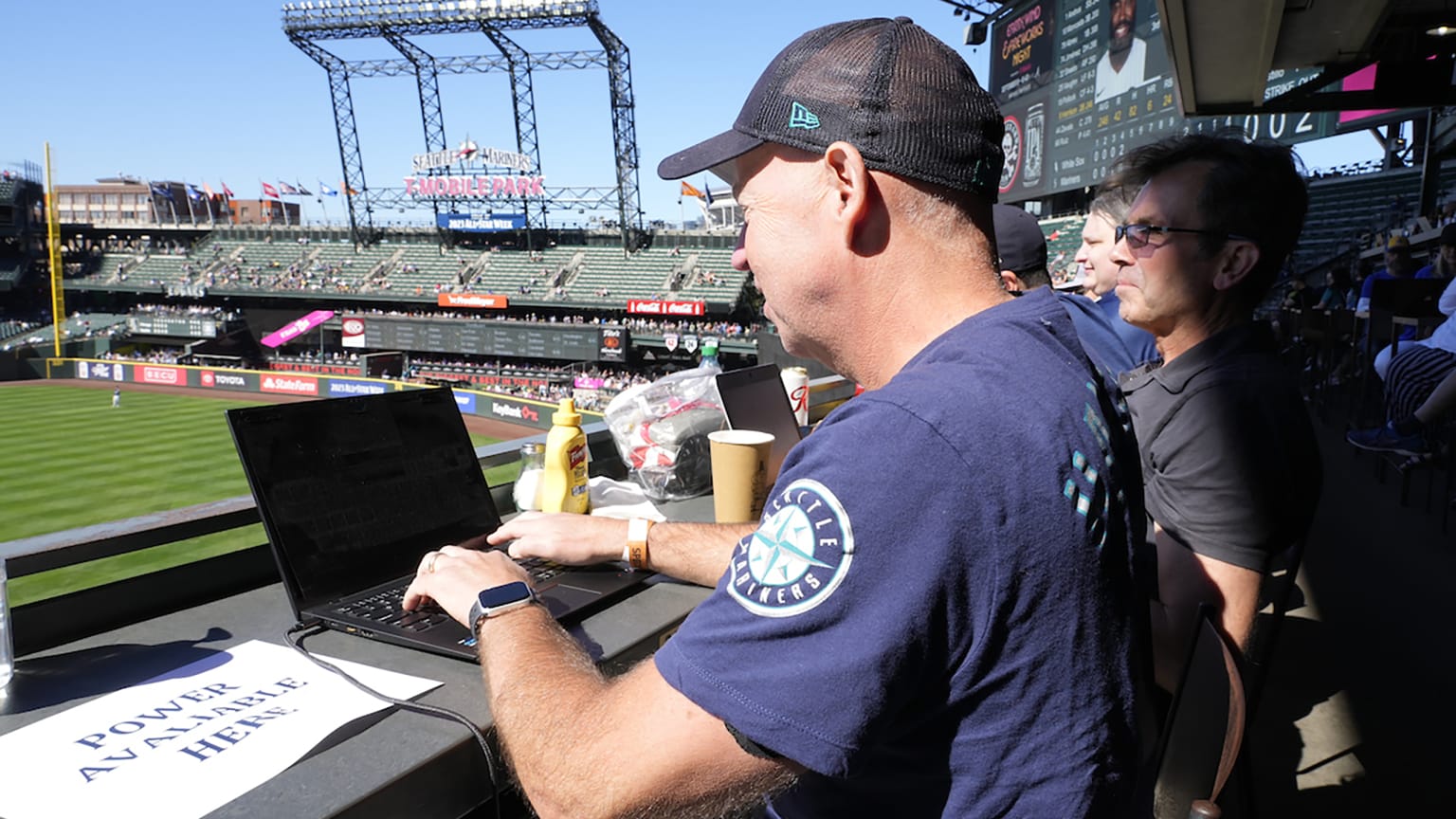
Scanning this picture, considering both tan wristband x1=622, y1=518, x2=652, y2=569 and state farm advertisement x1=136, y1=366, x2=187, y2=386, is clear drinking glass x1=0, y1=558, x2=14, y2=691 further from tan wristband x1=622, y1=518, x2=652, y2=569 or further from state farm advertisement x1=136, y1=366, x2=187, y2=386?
state farm advertisement x1=136, y1=366, x2=187, y2=386

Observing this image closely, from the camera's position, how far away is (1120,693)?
36.5 inches

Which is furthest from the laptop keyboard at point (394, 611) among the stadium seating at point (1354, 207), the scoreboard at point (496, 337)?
the scoreboard at point (496, 337)

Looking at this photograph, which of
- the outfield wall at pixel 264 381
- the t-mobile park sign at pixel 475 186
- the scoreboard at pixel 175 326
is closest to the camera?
the outfield wall at pixel 264 381

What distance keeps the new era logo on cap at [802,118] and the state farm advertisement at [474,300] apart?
37.6 meters

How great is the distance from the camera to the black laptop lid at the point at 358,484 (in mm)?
1590

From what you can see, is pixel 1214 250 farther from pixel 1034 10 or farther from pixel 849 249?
pixel 1034 10

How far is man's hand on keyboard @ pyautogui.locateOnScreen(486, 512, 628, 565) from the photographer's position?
5.85ft

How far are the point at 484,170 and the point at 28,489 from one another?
25.7 metres

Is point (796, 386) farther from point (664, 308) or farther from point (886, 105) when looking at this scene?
point (664, 308)

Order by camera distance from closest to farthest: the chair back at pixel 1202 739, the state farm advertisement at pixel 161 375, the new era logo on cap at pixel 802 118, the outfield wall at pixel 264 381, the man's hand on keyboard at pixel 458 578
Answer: the new era logo on cap at pixel 802 118
the chair back at pixel 1202 739
the man's hand on keyboard at pixel 458 578
the outfield wall at pixel 264 381
the state farm advertisement at pixel 161 375

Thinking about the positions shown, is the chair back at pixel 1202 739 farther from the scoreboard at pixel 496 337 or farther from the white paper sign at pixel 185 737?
the scoreboard at pixel 496 337

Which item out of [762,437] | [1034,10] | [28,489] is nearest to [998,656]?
[762,437]

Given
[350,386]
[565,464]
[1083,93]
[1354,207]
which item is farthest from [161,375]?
[1354,207]

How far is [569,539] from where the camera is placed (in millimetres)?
1797
